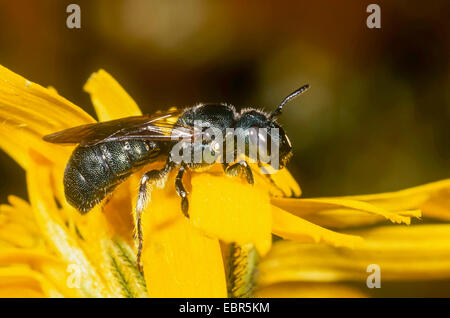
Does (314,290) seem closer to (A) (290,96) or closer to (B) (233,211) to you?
(A) (290,96)

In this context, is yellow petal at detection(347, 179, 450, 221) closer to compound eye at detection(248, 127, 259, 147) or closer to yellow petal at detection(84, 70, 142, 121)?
compound eye at detection(248, 127, 259, 147)

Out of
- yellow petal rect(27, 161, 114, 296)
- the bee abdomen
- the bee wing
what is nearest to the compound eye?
the bee wing

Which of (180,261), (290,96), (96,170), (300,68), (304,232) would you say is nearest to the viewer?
(304,232)

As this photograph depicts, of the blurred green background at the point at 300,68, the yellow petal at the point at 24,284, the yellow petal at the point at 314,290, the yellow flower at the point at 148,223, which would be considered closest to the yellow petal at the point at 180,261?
the yellow flower at the point at 148,223

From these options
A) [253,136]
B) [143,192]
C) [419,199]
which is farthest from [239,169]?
[419,199]
